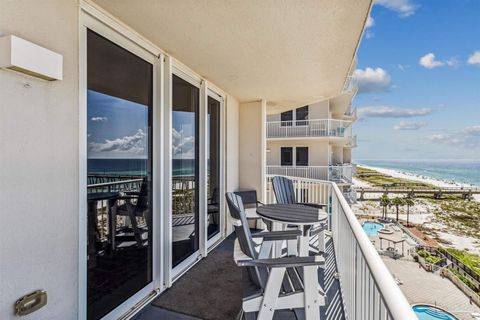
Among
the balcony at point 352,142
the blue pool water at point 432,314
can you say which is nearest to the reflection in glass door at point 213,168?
the blue pool water at point 432,314

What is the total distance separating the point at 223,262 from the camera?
3.57 m

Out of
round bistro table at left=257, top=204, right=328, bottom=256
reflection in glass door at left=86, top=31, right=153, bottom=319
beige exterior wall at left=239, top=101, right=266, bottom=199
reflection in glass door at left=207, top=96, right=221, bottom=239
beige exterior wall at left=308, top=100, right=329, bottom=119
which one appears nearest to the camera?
reflection in glass door at left=86, top=31, right=153, bottom=319

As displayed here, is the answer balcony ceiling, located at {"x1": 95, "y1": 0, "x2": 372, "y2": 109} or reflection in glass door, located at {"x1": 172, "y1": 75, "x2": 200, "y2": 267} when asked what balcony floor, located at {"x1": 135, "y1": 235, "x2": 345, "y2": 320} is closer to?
reflection in glass door, located at {"x1": 172, "y1": 75, "x2": 200, "y2": 267}

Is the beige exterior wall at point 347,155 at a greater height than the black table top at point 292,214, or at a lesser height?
greater

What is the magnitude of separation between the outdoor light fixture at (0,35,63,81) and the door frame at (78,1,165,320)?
27cm

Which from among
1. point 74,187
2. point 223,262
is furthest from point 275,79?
point 74,187

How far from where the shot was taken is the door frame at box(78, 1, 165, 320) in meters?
1.82

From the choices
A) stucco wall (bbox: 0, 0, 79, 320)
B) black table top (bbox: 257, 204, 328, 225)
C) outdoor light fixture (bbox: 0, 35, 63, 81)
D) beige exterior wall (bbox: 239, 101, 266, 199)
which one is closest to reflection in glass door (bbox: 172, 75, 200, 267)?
black table top (bbox: 257, 204, 328, 225)

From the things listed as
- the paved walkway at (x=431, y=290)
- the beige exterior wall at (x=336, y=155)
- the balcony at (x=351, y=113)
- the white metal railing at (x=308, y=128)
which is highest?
the balcony at (x=351, y=113)

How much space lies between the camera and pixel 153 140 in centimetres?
262

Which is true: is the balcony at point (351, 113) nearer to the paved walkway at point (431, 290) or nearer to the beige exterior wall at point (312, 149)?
the beige exterior wall at point (312, 149)

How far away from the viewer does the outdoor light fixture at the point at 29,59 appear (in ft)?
4.24

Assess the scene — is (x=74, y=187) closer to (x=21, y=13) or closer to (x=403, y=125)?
(x=21, y=13)

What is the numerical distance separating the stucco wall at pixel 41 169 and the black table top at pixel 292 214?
1806 mm
